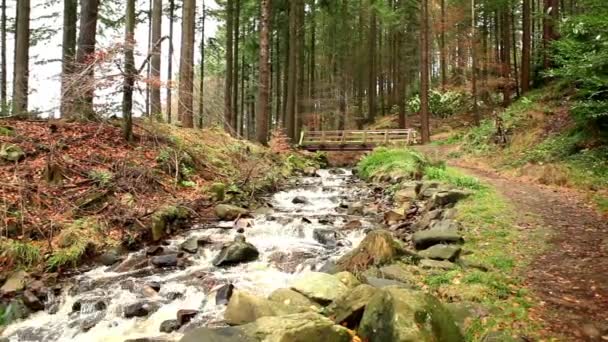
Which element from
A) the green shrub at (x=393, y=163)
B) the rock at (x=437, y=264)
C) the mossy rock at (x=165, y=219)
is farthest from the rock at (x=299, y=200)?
the rock at (x=437, y=264)

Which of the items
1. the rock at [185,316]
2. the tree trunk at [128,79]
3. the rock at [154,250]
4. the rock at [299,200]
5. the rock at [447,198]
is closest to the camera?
the rock at [185,316]

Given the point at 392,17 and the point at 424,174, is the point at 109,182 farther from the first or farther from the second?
the point at 392,17

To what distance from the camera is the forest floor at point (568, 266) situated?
4109 millimetres

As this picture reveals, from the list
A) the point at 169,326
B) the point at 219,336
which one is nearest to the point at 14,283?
the point at 169,326

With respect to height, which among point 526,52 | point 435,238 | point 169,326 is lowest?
point 169,326

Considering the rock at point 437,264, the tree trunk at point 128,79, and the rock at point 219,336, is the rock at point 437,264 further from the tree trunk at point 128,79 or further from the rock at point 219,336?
the tree trunk at point 128,79

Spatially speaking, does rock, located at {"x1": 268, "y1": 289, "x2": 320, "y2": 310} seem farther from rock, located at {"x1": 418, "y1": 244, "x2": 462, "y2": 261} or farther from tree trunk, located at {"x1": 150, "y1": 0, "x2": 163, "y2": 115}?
tree trunk, located at {"x1": 150, "y1": 0, "x2": 163, "y2": 115}

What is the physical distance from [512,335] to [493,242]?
106 inches

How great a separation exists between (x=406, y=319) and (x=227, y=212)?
6013 millimetres

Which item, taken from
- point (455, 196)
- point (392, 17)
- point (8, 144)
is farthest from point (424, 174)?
point (392, 17)

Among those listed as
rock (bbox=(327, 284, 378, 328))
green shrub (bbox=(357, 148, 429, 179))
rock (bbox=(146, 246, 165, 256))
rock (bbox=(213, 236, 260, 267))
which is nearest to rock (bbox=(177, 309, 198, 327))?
rock (bbox=(213, 236, 260, 267))

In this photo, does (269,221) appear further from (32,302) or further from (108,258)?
(32,302)

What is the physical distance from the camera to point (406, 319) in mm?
3844

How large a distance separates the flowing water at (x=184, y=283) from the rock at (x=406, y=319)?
6.35 ft
